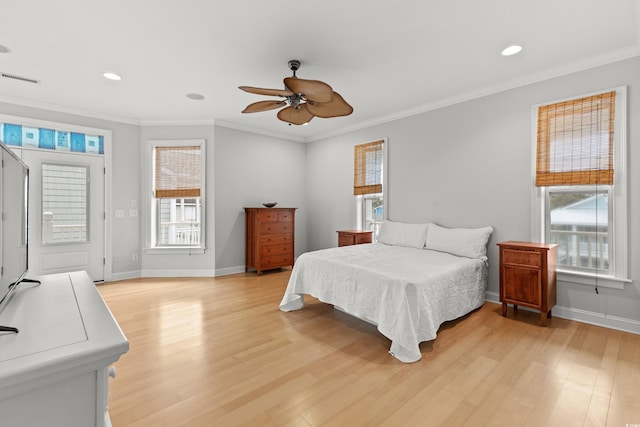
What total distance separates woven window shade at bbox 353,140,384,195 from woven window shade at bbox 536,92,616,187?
7.45 feet

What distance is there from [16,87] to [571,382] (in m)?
6.40

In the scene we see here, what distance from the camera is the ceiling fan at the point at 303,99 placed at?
2.54m

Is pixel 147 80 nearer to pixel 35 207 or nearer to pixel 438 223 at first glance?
pixel 35 207

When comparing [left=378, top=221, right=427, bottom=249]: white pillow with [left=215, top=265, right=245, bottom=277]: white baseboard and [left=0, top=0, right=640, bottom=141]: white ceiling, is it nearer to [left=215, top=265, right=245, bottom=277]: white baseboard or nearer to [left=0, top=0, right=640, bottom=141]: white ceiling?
[left=0, top=0, right=640, bottom=141]: white ceiling

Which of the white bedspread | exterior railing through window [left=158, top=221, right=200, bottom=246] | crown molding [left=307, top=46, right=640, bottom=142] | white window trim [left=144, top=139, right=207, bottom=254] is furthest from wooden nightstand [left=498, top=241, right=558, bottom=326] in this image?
exterior railing through window [left=158, top=221, right=200, bottom=246]

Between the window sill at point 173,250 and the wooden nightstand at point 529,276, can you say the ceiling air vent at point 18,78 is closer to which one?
the window sill at point 173,250

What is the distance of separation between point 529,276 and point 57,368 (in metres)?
3.69

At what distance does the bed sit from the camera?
8.34ft

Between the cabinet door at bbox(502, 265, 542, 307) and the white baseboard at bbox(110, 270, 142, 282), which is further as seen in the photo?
the white baseboard at bbox(110, 270, 142, 282)

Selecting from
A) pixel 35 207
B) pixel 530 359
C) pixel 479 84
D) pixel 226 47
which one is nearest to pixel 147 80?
pixel 226 47

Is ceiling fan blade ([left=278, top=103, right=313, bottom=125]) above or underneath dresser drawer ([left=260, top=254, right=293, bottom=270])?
above

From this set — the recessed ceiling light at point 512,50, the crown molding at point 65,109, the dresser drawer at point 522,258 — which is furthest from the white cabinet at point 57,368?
the crown molding at point 65,109

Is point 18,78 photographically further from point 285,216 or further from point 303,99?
point 285,216

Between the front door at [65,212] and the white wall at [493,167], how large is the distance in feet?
13.7
